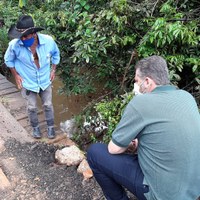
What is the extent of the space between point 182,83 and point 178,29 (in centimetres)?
91

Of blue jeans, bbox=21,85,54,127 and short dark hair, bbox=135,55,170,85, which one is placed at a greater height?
short dark hair, bbox=135,55,170,85

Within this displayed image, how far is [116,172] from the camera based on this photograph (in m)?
2.40

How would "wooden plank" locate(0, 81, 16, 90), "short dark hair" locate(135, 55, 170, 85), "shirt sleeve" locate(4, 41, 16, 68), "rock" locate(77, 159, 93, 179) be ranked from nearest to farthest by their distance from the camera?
"short dark hair" locate(135, 55, 170, 85), "rock" locate(77, 159, 93, 179), "shirt sleeve" locate(4, 41, 16, 68), "wooden plank" locate(0, 81, 16, 90)

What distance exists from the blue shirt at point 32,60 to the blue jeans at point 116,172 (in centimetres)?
143

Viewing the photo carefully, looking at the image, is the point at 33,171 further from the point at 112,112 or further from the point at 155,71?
the point at 155,71

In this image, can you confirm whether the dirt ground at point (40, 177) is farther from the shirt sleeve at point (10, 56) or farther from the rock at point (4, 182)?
the shirt sleeve at point (10, 56)

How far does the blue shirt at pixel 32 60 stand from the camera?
3.41 metres

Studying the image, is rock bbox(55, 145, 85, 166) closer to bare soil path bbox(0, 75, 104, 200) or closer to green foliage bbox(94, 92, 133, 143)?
bare soil path bbox(0, 75, 104, 200)

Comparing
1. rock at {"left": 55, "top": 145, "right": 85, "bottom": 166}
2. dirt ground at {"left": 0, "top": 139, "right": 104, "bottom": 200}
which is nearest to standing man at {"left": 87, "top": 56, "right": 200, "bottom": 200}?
dirt ground at {"left": 0, "top": 139, "right": 104, "bottom": 200}

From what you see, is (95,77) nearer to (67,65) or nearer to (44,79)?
(67,65)

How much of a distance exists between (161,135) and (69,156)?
158 cm

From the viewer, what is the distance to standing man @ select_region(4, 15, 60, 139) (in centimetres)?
329

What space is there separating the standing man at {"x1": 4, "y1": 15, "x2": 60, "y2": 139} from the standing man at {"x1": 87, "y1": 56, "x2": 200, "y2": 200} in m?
1.61

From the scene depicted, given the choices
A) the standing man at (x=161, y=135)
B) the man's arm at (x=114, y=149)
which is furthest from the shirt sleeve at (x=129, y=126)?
the man's arm at (x=114, y=149)
